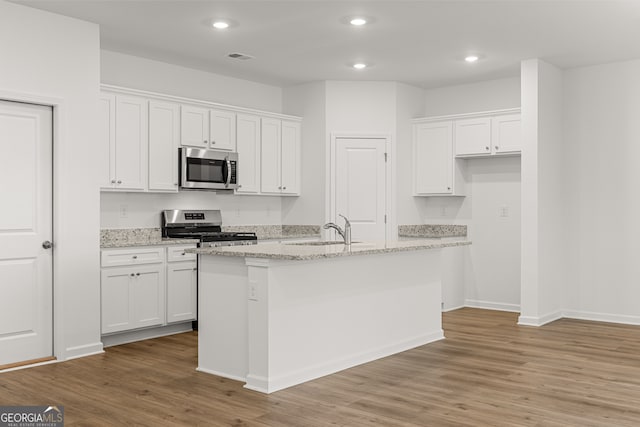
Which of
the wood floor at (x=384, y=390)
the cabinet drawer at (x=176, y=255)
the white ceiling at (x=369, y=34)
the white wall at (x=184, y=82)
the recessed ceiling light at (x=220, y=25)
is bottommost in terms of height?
the wood floor at (x=384, y=390)

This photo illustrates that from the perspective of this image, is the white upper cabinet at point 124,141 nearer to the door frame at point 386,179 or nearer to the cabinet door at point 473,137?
the door frame at point 386,179

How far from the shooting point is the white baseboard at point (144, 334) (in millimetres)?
5441

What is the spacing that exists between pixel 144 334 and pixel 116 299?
56cm

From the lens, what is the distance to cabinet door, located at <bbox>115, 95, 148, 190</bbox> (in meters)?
5.66

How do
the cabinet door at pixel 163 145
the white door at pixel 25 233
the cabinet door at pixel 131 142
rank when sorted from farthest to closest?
the cabinet door at pixel 163 145
the cabinet door at pixel 131 142
the white door at pixel 25 233

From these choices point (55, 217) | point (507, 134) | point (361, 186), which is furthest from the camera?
point (361, 186)

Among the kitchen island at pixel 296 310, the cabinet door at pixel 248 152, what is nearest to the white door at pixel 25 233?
the kitchen island at pixel 296 310

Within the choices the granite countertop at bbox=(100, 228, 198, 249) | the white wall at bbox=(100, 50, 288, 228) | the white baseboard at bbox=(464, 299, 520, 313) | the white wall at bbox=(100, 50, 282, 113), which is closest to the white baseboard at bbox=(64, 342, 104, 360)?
the granite countertop at bbox=(100, 228, 198, 249)

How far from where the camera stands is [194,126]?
636 centimetres

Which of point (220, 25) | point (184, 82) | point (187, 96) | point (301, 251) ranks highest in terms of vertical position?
point (220, 25)

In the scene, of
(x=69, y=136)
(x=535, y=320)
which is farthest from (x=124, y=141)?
(x=535, y=320)

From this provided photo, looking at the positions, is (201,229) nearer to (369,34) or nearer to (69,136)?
(69,136)

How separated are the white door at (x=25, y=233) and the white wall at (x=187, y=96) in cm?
112

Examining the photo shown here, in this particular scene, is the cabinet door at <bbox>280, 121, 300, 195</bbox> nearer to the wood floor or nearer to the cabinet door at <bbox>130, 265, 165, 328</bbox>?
the cabinet door at <bbox>130, 265, 165, 328</bbox>
